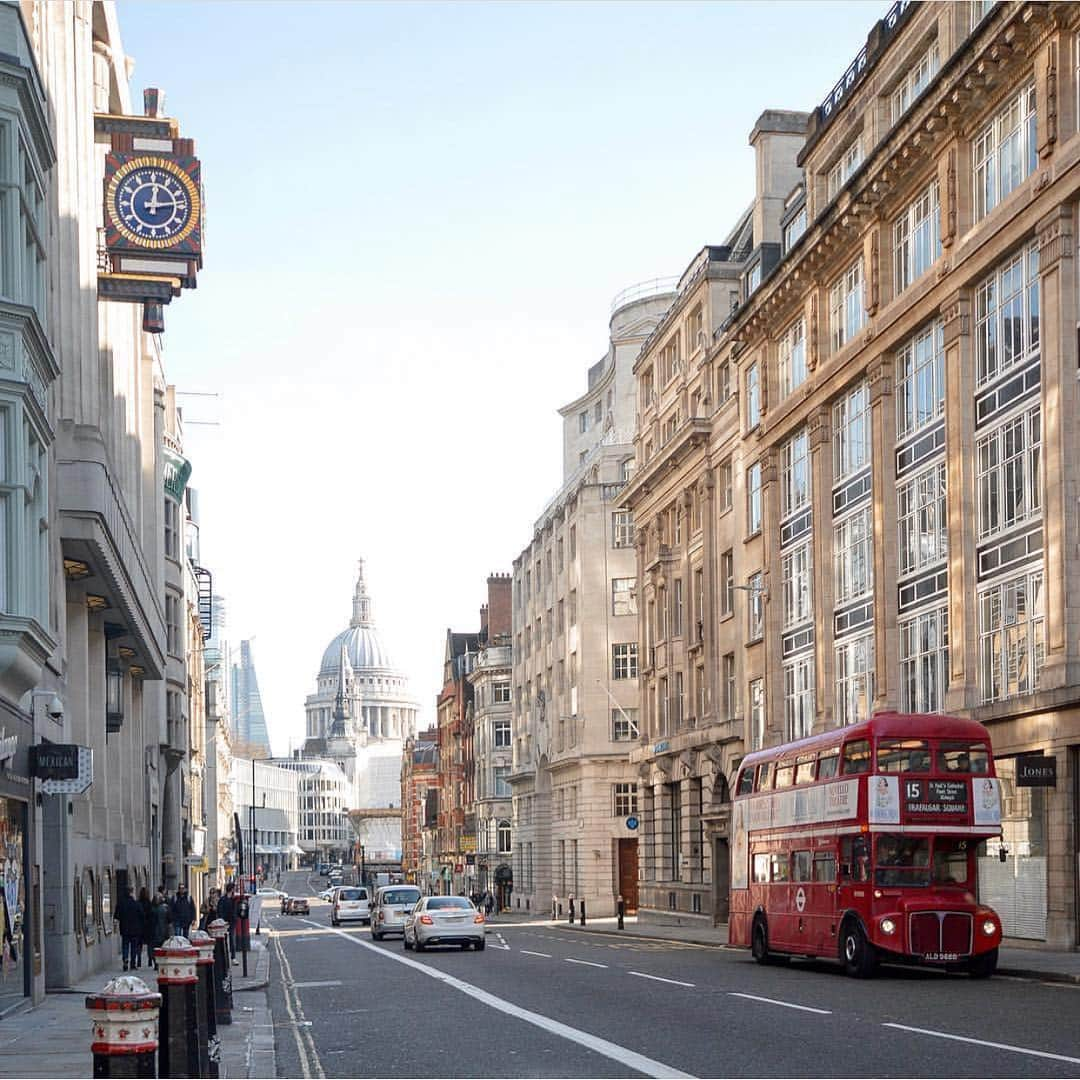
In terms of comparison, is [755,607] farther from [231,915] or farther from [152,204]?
[152,204]

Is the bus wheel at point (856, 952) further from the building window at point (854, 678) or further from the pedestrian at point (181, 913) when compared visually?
the pedestrian at point (181, 913)

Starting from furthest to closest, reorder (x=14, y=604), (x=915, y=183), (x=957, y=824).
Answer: (x=915, y=183) → (x=957, y=824) → (x=14, y=604)

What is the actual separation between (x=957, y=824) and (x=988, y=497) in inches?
460

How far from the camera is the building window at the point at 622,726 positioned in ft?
268

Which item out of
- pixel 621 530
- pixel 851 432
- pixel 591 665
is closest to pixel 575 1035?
pixel 851 432

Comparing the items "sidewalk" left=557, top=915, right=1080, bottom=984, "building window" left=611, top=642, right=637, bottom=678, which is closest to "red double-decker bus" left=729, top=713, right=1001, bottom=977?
"sidewalk" left=557, top=915, right=1080, bottom=984

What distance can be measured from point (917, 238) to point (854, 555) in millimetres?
8617

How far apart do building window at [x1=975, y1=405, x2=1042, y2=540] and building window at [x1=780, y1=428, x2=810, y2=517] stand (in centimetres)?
1331

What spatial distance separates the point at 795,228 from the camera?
183 feet

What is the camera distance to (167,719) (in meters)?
64.3

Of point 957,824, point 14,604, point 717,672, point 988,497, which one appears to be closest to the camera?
point 14,604

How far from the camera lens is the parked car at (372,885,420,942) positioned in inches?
2069

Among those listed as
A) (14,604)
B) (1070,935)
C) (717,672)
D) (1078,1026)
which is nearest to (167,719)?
(717,672)

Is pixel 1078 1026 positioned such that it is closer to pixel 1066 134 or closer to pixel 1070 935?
pixel 1070 935
